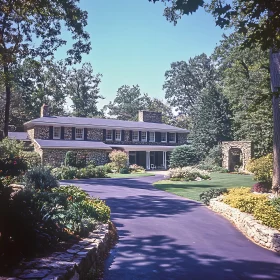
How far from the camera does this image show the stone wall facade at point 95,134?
35.5 m

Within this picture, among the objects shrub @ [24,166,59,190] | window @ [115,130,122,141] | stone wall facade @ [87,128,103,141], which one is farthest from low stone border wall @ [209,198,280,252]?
window @ [115,130,122,141]

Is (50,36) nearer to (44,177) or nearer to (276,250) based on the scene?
(44,177)

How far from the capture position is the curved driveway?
5.96m

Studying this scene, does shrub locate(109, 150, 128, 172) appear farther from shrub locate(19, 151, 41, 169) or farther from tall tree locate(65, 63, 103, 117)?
tall tree locate(65, 63, 103, 117)

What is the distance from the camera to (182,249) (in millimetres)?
7426

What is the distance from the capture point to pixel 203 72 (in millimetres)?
56875

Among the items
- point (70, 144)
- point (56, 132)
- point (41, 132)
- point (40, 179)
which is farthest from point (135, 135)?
point (40, 179)

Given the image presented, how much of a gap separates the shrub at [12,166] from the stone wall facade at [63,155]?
9885mm

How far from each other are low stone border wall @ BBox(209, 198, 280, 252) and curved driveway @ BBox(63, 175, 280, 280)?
26 cm

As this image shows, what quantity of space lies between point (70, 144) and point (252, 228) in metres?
25.2

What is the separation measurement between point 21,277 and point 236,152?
98.8 feet

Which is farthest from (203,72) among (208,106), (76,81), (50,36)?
(50,36)

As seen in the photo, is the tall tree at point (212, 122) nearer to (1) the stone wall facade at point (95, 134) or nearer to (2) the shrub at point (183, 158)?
(2) the shrub at point (183, 158)

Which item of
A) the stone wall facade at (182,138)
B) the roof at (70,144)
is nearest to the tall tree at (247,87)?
the stone wall facade at (182,138)
